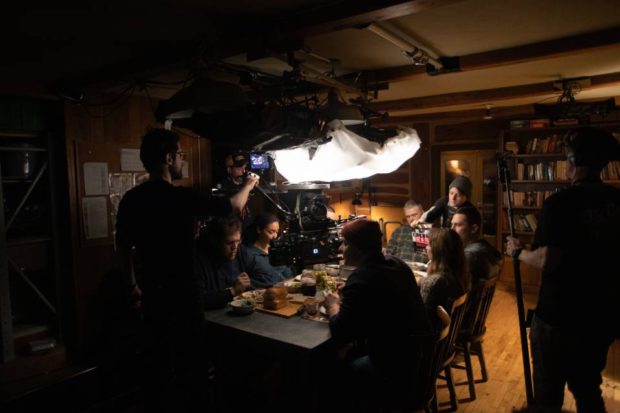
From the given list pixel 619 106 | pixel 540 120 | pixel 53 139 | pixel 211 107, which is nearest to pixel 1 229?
pixel 53 139

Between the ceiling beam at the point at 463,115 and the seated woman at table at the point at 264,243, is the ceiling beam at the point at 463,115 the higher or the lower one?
the higher one

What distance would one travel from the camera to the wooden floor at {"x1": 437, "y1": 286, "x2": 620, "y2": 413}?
2736 mm

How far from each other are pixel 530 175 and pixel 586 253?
4.04 m

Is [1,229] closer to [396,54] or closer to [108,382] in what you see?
[108,382]

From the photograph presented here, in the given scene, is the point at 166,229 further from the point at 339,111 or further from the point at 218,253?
the point at 339,111

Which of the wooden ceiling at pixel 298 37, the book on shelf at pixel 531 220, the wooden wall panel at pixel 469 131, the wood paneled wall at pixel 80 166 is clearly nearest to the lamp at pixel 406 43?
the wooden ceiling at pixel 298 37

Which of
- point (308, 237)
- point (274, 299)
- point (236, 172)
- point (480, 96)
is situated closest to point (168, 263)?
point (274, 299)

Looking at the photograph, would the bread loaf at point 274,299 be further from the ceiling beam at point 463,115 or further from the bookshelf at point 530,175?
the bookshelf at point 530,175

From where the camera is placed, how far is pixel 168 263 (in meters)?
1.98

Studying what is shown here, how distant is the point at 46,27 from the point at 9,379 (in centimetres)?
257

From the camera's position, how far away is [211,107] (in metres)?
Result: 1.94

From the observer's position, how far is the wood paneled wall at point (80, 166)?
11.5ft

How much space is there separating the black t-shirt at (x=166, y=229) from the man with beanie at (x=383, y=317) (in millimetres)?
672

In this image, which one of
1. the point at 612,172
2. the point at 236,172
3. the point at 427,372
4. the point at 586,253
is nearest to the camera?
the point at 586,253
